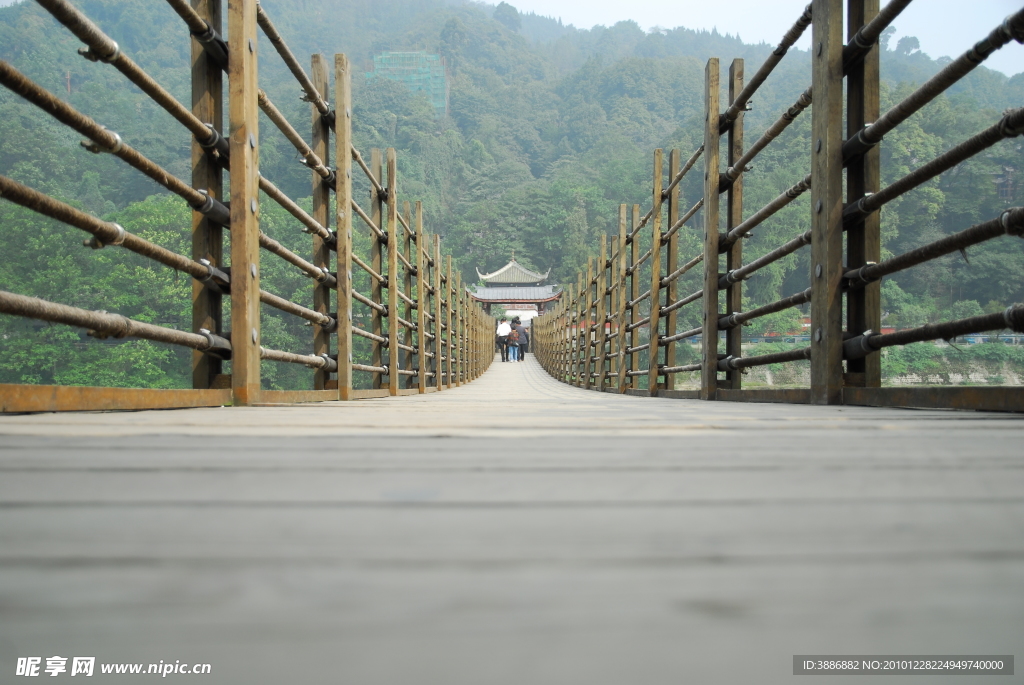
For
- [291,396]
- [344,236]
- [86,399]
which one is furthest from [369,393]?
[86,399]

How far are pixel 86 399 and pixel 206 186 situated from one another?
85 centimetres

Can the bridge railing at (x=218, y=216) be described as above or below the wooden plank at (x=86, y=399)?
above

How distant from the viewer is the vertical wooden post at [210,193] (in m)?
1.90

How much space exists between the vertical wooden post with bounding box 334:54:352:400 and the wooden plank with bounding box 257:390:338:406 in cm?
22

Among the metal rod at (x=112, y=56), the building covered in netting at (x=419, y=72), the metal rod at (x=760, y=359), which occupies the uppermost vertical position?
the building covered in netting at (x=419, y=72)

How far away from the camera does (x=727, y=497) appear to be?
479mm

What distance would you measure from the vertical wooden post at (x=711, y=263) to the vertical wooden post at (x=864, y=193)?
1.02 m

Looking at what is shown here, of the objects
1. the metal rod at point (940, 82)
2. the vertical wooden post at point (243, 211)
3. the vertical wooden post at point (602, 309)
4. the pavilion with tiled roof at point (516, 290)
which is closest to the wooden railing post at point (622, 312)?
the vertical wooden post at point (602, 309)

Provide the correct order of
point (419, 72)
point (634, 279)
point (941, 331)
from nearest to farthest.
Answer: point (941, 331) < point (634, 279) < point (419, 72)

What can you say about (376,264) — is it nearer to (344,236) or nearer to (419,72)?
(344,236)

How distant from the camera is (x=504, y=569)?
1.15 ft

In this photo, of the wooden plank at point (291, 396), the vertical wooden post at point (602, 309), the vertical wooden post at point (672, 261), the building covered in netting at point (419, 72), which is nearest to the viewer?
the wooden plank at point (291, 396)

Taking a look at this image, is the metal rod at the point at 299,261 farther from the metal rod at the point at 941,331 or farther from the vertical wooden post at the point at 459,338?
the vertical wooden post at the point at 459,338

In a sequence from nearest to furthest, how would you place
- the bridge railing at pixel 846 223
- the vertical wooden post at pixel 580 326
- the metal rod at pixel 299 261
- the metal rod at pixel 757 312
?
the bridge railing at pixel 846 223 → the metal rod at pixel 299 261 → the metal rod at pixel 757 312 → the vertical wooden post at pixel 580 326
